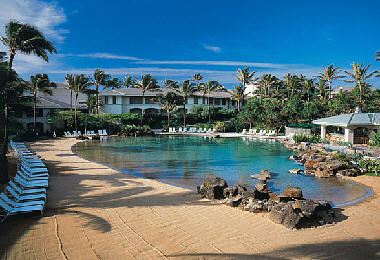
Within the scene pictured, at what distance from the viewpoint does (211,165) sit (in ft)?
56.5

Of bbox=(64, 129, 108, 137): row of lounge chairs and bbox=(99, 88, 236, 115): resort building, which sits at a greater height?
bbox=(99, 88, 236, 115): resort building

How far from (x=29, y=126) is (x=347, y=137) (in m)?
34.7

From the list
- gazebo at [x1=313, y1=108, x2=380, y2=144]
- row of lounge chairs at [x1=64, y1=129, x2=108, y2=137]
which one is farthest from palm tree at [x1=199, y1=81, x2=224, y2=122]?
gazebo at [x1=313, y1=108, x2=380, y2=144]

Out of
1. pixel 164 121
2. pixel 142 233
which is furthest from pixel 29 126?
pixel 142 233

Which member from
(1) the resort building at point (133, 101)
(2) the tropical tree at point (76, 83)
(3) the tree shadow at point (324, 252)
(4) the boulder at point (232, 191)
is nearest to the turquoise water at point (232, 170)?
(4) the boulder at point (232, 191)

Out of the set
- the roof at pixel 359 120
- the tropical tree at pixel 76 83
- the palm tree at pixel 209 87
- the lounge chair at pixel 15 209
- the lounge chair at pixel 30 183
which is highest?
the palm tree at pixel 209 87

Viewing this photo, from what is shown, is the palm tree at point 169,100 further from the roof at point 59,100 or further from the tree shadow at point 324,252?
the tree shadow at point 324,252

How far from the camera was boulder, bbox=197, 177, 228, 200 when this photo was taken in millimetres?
9627

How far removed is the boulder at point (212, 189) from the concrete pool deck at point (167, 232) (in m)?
0.47

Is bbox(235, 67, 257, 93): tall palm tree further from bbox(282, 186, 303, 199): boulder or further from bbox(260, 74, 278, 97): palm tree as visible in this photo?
bbox(282, 186, 303, 199): boulder

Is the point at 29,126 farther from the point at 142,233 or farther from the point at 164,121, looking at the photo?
the point at 142,233

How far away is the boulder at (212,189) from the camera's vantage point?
9627mm

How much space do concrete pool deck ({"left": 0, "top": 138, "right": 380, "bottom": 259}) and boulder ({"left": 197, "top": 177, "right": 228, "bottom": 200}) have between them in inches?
18.5

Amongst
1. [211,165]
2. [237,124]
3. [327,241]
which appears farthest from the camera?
[237,124]
